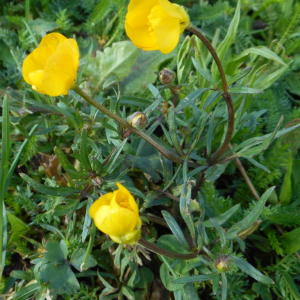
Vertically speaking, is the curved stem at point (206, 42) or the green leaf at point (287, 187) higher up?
the curved stem at point (206, 42)

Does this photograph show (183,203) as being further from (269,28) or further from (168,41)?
(269,28)

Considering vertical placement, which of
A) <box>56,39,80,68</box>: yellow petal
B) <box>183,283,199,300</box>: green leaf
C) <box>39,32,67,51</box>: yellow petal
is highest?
<box>56,39,80,68</box>: yellow petal

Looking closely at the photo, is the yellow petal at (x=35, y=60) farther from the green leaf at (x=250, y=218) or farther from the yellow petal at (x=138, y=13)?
the green leaf at (x=250, y=218)

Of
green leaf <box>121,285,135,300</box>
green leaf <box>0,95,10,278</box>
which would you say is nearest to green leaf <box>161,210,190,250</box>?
green leaf <box>121,285,135,300</box>

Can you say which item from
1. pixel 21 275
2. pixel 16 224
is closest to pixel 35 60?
pixel 16 224

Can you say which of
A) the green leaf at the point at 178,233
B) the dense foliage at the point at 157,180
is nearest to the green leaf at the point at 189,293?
the dense foliage at the point at 157,180

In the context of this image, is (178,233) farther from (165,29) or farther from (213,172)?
(165,29)

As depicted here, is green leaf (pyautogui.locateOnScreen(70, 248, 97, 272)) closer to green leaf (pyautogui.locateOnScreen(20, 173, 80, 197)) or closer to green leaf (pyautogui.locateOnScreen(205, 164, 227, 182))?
green leaf (pyautogui.locateOnScreen(20, 173, 80, 197))

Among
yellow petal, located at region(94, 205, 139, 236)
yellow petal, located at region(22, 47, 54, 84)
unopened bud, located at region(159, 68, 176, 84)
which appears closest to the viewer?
yellow petal, located at region(94, 205, 139, 236)
